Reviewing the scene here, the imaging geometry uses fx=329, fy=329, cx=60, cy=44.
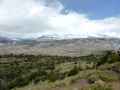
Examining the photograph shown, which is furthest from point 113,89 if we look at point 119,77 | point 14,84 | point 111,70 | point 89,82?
point 14,84

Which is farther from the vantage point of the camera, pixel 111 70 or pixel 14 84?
pixel 14 84

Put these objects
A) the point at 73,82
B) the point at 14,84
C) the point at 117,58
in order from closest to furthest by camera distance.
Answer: the point at 73,82
the point at 117,58
the point at 14,84

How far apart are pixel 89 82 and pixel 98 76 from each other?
149cm

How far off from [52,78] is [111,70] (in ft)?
20.3

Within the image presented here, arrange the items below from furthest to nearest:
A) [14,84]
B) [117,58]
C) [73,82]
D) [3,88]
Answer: [14,84]
[117,58]
[3,88]
[73,82]

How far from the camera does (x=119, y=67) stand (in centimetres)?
2547

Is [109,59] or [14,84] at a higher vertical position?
[109,59]

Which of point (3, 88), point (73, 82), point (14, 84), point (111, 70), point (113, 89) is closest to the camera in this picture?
point (113, 89)

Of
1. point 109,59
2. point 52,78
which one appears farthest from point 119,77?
point 109,59

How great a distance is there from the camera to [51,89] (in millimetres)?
20156

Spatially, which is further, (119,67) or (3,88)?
(3,88)

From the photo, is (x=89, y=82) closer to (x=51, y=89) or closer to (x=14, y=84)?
(x=51, y=89)

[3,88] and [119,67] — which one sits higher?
[119,67]

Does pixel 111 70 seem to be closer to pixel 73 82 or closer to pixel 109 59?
pixel 73 82
